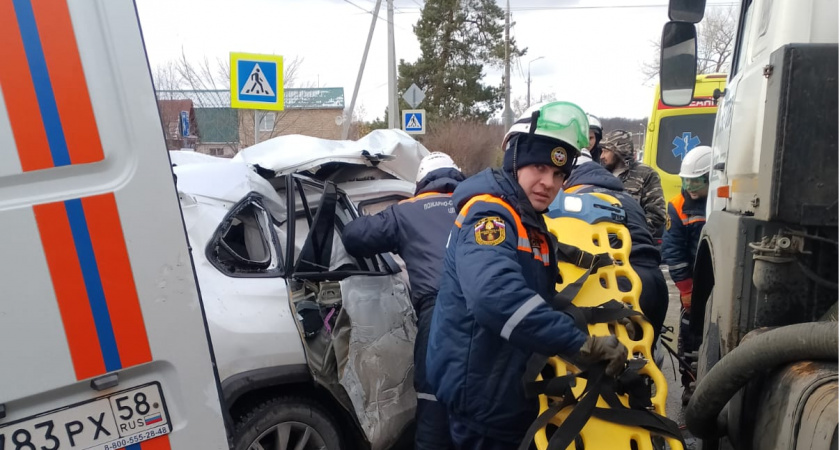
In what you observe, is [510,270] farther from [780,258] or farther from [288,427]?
[288,427]

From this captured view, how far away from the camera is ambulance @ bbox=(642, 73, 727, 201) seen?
32.2 ft

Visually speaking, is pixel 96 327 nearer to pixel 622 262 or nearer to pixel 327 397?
pixel 327 397

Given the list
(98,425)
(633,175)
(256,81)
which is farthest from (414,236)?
(256,81)

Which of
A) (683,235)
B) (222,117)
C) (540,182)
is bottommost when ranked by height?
(683,235)

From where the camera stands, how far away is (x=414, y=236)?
3.38m

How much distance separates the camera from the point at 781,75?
1.86m

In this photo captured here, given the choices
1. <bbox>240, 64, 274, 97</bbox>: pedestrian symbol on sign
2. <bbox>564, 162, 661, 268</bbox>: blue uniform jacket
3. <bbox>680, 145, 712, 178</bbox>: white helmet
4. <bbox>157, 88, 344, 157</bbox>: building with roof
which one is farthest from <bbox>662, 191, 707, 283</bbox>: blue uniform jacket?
<bbox>157, 88, 344, 157</bbox>: building with roof

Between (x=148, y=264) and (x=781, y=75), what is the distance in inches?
73.3

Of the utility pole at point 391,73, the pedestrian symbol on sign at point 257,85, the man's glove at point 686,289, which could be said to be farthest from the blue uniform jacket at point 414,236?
the utility pole at point 391,73

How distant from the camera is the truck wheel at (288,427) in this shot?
297 cm

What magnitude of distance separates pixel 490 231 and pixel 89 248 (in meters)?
1.19

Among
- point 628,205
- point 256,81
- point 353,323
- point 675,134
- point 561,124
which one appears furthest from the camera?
point 675,134

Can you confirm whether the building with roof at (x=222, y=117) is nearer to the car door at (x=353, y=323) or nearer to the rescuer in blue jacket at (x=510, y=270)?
the car door at (x=353, y=323)

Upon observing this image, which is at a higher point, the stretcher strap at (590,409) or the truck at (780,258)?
the truck at (780,258)
